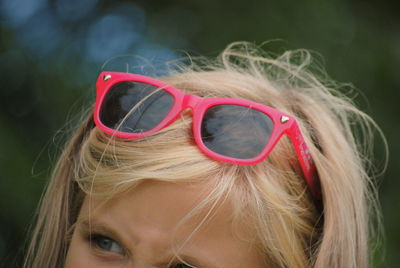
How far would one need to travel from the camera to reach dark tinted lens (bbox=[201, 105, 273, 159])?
61.6 inches

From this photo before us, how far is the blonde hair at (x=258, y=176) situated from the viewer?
1565 millimetres

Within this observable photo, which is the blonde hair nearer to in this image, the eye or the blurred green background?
the eye

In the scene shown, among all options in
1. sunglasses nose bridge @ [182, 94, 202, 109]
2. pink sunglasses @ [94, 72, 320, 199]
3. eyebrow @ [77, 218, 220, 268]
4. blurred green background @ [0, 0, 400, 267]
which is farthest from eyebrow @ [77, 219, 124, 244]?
blurred green background @ [0, 0, 400, 267]

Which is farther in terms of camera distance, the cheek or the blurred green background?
the blurred green background

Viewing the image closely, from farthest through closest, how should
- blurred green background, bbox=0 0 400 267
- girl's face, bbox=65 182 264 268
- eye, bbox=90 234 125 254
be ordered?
blurred green background, bbox=0 0 400 267 < eye, bbox=90 234 125 254 < girl's face, bbox=65 182 264 268

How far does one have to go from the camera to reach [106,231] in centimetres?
159

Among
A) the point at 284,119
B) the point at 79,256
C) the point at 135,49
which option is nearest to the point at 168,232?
the point at 79,256

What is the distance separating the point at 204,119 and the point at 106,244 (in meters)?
0.43

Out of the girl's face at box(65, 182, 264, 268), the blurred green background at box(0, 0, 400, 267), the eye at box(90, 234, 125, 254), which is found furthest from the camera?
the blurred green background at box(0, 0, 400, 267)

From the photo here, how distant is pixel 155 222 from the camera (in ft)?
4.99

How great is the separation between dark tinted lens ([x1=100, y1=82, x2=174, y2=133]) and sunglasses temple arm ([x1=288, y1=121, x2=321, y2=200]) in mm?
335

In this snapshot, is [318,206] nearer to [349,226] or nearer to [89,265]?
[349,226]

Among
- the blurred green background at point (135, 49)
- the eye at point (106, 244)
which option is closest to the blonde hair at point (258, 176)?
the eye at point (106, 244)

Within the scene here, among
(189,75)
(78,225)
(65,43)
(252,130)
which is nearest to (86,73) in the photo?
(65,43)
